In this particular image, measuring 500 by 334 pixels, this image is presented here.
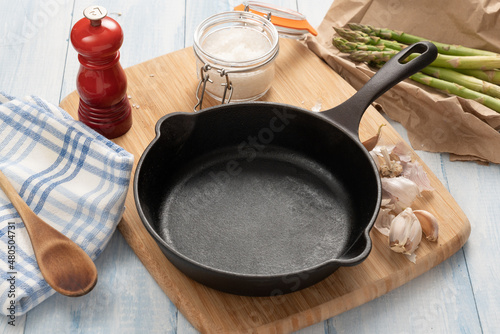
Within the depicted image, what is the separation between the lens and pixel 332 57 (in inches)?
56.2

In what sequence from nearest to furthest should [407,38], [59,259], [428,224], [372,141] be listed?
[59,259] < [428,224] < [372,141] < [407,38]

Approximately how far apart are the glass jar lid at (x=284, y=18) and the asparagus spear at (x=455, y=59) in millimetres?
137

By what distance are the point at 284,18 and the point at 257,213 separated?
0.57 m

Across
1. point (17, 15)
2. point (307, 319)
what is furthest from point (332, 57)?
point (17, 15)

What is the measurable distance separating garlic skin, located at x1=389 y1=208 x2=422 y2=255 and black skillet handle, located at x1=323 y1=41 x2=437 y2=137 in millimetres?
177

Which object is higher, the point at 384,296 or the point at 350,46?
the point at 350,46

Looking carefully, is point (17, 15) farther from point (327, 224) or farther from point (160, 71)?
point (327, 224)

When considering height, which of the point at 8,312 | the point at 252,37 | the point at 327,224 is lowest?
the point at 8,312

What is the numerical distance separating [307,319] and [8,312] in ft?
1.63

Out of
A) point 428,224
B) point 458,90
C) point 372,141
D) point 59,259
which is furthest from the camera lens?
point 458,90

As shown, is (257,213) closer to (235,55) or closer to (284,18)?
(235,55)

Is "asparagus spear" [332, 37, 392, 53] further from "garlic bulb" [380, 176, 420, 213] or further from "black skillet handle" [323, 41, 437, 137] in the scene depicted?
"garlic bulb" [380, 176, 420, 213]

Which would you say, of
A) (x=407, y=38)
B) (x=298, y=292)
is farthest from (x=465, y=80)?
(x=298, y=292)

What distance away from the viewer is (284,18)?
4.73 ft
